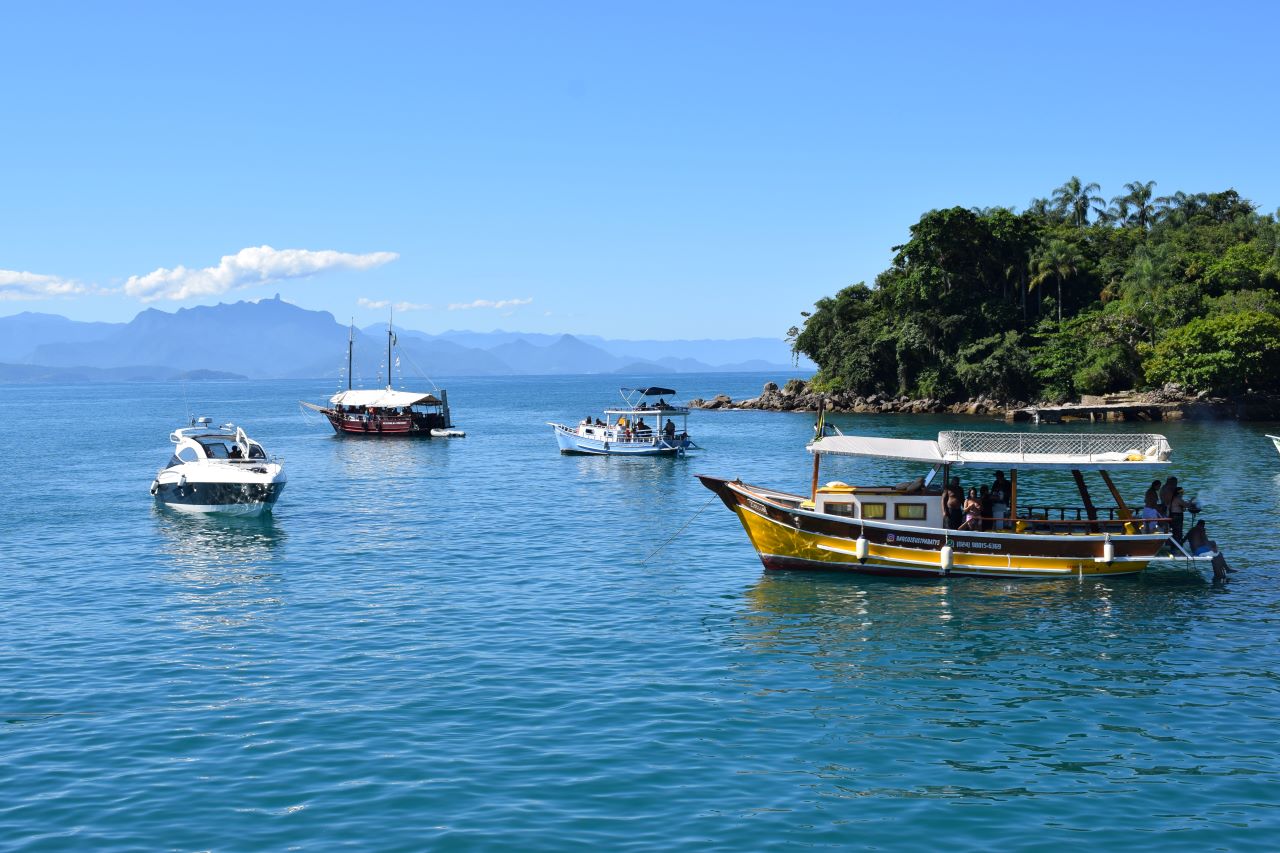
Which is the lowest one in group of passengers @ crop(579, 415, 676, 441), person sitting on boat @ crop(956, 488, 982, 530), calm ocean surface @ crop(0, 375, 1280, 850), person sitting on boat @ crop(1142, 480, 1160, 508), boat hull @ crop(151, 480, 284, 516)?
calm ocean surface @ crop(0, 375, 1280, 850)

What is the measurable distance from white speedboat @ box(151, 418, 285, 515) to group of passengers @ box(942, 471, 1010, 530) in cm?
2592

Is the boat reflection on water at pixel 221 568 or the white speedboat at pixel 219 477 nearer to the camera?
the boat reflection on water at pixel 221 568

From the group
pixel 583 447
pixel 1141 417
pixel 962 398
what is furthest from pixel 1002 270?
pixel 583 447

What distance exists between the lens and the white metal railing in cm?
2975

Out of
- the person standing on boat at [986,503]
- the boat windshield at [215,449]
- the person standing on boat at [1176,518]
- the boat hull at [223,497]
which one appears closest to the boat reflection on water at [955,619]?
the person standing on boat at [1176,518]

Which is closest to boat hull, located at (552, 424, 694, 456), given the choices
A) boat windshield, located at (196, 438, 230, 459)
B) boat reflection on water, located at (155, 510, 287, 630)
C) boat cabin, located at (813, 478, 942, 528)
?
boat windshield, located at (196, 438, 230, 459)

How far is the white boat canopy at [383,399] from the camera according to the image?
88.5m

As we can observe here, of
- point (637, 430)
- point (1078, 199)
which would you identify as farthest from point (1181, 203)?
point (637, 430)

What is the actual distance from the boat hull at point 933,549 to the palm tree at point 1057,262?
7608cm

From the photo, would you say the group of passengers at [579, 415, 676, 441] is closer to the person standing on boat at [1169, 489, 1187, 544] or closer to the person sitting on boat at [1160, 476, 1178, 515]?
the person sitting on boat at [1160, 476, 1178, 515]

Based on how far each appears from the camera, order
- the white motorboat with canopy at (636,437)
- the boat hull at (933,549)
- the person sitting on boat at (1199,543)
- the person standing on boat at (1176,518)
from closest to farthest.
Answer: the boat hull at (933,549) < the person sitting on boat at (1199,543) < the person standing on boat at (1176,518) < the white motorboat with canopy at (636,437)

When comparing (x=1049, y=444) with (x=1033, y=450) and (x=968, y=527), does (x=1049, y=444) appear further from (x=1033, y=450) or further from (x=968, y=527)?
(x=968, y=527)

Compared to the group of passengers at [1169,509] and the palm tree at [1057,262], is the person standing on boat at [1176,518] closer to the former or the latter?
the group of passengers at [1169,509]

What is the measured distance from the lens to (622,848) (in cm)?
1357
